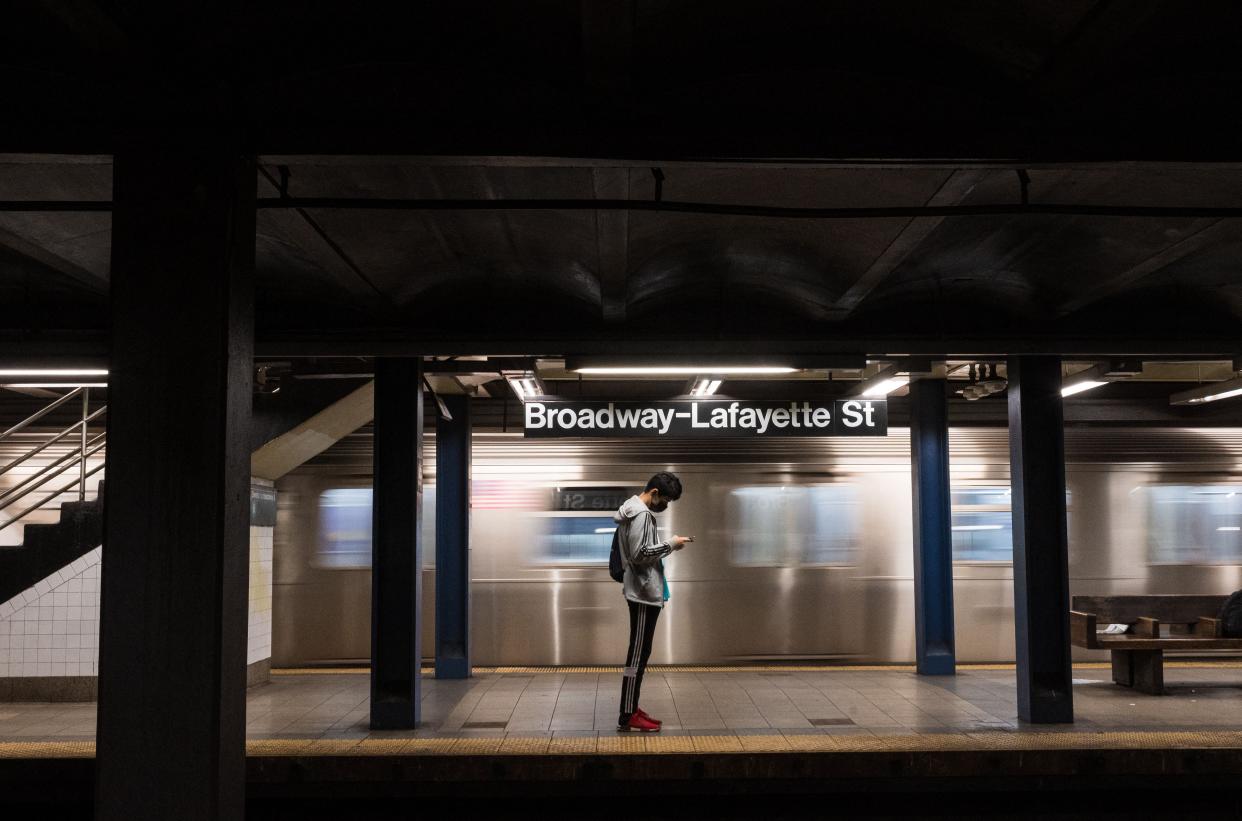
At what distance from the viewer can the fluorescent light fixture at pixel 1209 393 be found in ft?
27.8

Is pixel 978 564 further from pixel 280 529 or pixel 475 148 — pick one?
pixel 475 148

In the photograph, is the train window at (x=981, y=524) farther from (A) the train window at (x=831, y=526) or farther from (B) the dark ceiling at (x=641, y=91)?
(B) the dark ceiling at (x=641, y=91)

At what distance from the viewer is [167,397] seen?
3291 millimetres

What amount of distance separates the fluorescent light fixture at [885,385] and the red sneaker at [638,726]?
11.6 ft

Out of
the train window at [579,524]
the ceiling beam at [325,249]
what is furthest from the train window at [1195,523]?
the ceiling beam at [325,249]

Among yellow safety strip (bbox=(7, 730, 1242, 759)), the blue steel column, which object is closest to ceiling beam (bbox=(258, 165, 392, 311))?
yellow safety strip (bbox=(7, 730, 1242, 759))

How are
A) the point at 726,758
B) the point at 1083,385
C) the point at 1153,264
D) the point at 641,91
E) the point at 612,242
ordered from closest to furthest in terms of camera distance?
the point at 641,91, the point at 612,242, the point at 1153,264, the point at 726,758, the point at 1083,385

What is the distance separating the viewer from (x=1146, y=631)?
844 centimetres

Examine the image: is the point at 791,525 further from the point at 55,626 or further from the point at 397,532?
the point at 55,626

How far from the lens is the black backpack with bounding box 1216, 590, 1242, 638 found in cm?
834

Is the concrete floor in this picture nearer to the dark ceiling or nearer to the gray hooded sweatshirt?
the gray hooded sweatshirt

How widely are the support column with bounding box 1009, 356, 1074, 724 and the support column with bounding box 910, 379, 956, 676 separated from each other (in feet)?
6.31

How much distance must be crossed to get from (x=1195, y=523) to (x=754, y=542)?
4138mm

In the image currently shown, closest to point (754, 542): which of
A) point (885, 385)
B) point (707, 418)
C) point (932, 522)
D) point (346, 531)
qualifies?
point (932, 522)
